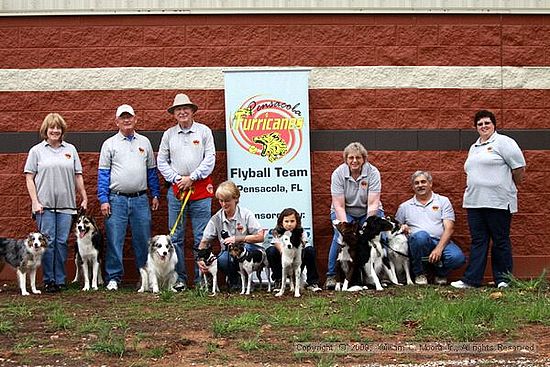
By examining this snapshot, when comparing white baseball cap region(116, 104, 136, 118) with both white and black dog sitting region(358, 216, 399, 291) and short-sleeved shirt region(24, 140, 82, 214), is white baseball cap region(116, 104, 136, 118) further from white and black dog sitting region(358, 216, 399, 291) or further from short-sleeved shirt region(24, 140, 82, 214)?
white and black dog sitting region(358, 216, 399, 291)

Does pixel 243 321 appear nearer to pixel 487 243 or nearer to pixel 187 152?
pixel 187 152

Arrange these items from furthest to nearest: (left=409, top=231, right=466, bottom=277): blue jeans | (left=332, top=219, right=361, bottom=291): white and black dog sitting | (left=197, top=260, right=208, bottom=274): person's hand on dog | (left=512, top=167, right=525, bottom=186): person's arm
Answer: (left=409, top=231, right=466, bottom=277): blue jeans
(left=512, top=167, right=525, bottom=186): person's arm
(left=332, top=219, right=361, bottom=291): white and black dog sitting
(left=197, top=260, right=208, bottom=274): person's hand on dog

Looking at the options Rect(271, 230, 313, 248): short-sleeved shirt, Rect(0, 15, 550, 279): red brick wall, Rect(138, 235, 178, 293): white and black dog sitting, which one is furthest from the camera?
Rect(0, 15, 550, 279): red brick wall

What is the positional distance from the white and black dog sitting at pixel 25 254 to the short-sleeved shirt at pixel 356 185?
363 cm

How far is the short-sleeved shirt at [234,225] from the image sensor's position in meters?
10.5

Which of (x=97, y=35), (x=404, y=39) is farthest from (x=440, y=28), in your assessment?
(x=97, y=35)

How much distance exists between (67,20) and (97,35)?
44 centimetres

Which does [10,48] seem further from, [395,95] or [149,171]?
[395,95]

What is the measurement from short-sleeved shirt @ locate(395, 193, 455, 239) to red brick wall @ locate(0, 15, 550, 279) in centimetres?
44

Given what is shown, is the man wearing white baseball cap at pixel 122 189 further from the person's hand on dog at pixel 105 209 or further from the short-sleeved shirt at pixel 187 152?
the short-sleeved shirt at pixel 187 152

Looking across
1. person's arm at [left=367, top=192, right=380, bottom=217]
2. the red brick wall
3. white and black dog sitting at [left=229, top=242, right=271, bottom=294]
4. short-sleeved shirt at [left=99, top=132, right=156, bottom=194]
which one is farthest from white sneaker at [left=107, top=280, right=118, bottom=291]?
person's arm at [left=367, top=192, right=380, bottom=217]

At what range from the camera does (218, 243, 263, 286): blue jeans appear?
10492 millimetres

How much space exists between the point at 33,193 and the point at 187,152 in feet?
6.36

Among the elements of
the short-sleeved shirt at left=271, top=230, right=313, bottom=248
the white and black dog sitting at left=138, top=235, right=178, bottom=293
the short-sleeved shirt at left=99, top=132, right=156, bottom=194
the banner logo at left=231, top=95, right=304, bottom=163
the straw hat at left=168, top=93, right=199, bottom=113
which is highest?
the straw hat at left=168, top=93, right=199, bottom=113
